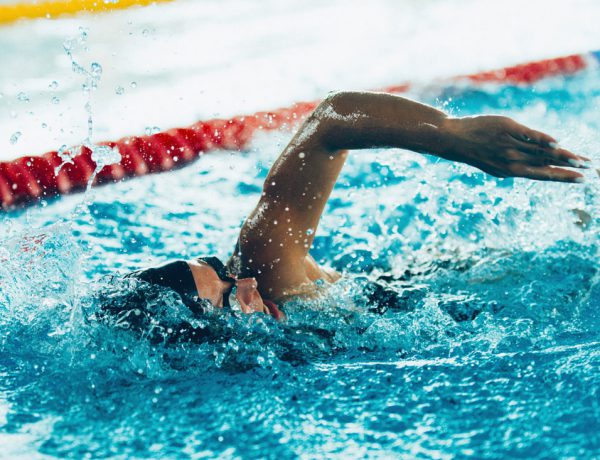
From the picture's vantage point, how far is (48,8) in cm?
516

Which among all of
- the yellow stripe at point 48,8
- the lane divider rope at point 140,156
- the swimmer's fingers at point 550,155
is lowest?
the swimmer's fingers at point 550,155

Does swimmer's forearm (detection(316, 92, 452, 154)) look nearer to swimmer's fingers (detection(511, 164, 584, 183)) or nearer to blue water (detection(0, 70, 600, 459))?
swimmer's fingers (detection(511, 164, 584, 183))

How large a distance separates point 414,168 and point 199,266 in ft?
4.72

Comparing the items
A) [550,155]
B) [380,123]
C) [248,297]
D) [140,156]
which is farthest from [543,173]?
[140,156]

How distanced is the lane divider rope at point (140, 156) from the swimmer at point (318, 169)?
43.7 inches

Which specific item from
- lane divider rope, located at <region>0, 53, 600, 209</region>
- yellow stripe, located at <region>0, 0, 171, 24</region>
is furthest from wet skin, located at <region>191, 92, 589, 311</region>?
yellow stripe, located at <region>0, 0, 171, 24</region>

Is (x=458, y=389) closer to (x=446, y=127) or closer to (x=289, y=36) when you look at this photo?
(x=446, y=127)

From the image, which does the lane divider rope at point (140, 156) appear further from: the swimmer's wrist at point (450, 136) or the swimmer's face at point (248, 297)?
the swimmer's wrist at point (450, 136)

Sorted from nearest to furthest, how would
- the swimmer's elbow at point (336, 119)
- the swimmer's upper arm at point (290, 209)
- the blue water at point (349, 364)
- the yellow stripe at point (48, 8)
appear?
the blue water at point (349, 364), the swimmer's elbow at point (336, 119), the swimmer's upper arm at point (290, 209), the yellow stripe at point (48, 8)

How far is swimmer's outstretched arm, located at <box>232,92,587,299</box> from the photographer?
1.08 m

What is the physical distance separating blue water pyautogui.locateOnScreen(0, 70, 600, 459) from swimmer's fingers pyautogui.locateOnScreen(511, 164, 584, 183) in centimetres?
12

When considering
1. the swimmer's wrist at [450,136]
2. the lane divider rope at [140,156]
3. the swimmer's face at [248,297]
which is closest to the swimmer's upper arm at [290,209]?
the swimmer's face at [248,297]

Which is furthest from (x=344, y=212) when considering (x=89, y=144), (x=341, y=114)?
(x=341, y=114)

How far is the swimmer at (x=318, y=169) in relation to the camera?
3.54ft
